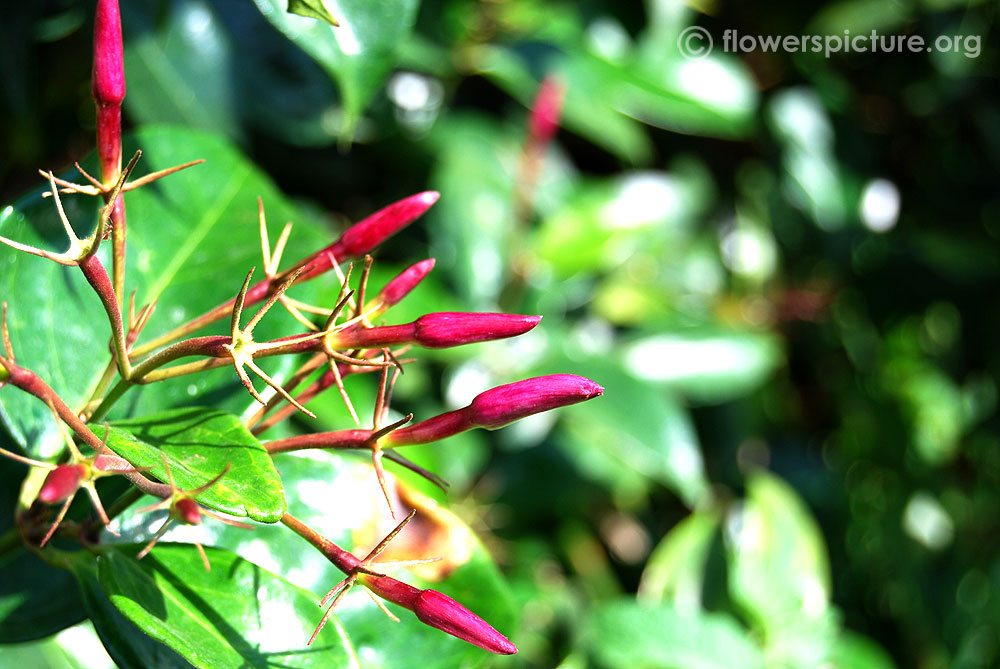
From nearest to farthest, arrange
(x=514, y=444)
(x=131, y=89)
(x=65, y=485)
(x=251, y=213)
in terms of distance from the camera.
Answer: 1. (x=65, y=485)
2. (x=251, y=213)
3. (x=131, y=89)
4. (x=514, y=444)

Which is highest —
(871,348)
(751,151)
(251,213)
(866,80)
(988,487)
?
(251,213)

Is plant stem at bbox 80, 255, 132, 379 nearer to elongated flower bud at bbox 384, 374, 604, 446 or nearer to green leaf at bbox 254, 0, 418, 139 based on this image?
elongated flower bud at bbox 384, 374, 604, 446

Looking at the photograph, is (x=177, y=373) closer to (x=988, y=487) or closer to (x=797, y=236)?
(x=797, y=236)

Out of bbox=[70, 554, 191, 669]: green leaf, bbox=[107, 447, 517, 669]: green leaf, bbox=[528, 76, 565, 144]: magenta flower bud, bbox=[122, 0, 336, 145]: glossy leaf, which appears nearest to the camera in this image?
bbox=[70, 554, 191, 669]: green leaf

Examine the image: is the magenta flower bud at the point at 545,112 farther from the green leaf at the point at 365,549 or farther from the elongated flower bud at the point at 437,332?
the elongated flower bud at the point at 437,332

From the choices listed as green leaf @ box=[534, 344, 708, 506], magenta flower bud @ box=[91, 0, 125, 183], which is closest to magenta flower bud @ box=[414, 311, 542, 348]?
magenta flower bud @ box=[91, 0, 125, 183]

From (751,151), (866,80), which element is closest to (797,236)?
(751,151)
